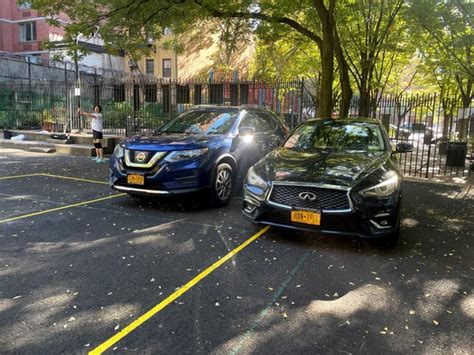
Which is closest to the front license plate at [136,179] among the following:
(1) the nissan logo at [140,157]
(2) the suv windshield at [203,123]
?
(1) the nissan logo at [140,157]

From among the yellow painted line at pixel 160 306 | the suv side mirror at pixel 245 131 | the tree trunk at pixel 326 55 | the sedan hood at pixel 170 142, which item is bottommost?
the yellow painted line at pixel 160 306

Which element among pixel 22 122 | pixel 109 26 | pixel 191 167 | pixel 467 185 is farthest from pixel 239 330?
pixel 22 122

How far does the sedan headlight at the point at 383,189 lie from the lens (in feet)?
15.2

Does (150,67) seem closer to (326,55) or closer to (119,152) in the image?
(326,55)

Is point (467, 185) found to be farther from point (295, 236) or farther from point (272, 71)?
point (272, 71)

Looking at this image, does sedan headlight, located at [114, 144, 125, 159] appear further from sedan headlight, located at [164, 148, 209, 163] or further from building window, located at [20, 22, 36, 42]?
building window, located at [20, 22, 36, 42]

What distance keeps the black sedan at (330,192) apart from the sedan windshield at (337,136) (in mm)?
194

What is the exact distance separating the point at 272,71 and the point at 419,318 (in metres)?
26.5

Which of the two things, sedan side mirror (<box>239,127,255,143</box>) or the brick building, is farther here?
the brick building

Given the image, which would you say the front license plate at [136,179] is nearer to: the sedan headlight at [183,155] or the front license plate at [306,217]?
the sedan headlight at [183,155]

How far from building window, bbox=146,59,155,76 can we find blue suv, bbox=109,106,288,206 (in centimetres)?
3118

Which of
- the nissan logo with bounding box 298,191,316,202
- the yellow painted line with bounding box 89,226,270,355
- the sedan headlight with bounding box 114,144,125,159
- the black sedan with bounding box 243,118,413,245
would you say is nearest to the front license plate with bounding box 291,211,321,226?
the black sedan with bounding box 243,118,413,245

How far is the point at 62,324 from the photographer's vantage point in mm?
3156

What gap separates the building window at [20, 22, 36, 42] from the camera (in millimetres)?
36062
